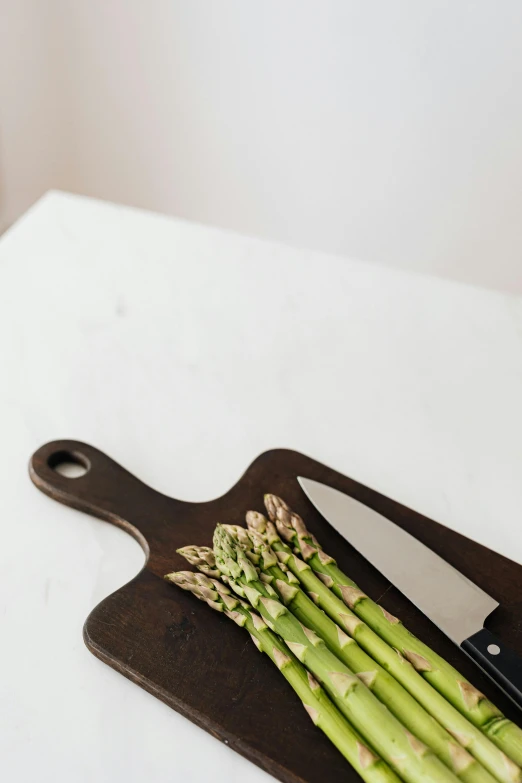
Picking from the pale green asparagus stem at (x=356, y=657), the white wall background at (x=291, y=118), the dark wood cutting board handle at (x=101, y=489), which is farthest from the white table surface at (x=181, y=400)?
the white wall background at (x=291, y=118)

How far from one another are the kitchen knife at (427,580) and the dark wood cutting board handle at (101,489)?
0.21m

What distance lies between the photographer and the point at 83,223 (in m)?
1.61

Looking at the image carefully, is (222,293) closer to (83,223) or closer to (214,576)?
(83,223)

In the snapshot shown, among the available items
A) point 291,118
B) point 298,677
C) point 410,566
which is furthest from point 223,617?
point 291,118

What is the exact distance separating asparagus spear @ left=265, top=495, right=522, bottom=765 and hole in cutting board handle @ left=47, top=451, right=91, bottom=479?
11.3 inches

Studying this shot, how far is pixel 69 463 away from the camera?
3.60ft

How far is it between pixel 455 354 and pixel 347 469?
0.34 metres

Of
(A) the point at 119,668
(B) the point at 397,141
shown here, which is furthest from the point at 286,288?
(B) the point at 397,141

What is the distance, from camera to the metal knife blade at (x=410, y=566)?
85 centimetres

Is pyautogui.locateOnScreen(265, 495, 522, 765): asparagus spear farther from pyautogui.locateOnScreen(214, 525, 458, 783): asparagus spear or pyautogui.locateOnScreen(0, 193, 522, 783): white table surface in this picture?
pyautogui.locateOnScreen(0, 193, 522, 783): white table surface

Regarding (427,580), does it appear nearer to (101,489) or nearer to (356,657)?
(356,657)

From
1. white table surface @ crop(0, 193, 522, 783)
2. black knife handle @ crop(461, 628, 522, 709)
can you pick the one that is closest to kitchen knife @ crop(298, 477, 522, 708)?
black knife handle @ crop(461, 628, 522, 709)

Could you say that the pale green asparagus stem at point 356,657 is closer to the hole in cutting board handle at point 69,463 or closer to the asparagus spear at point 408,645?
the asparagus spear at point 408,645

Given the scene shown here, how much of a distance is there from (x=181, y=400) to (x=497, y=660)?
2.03 ft
